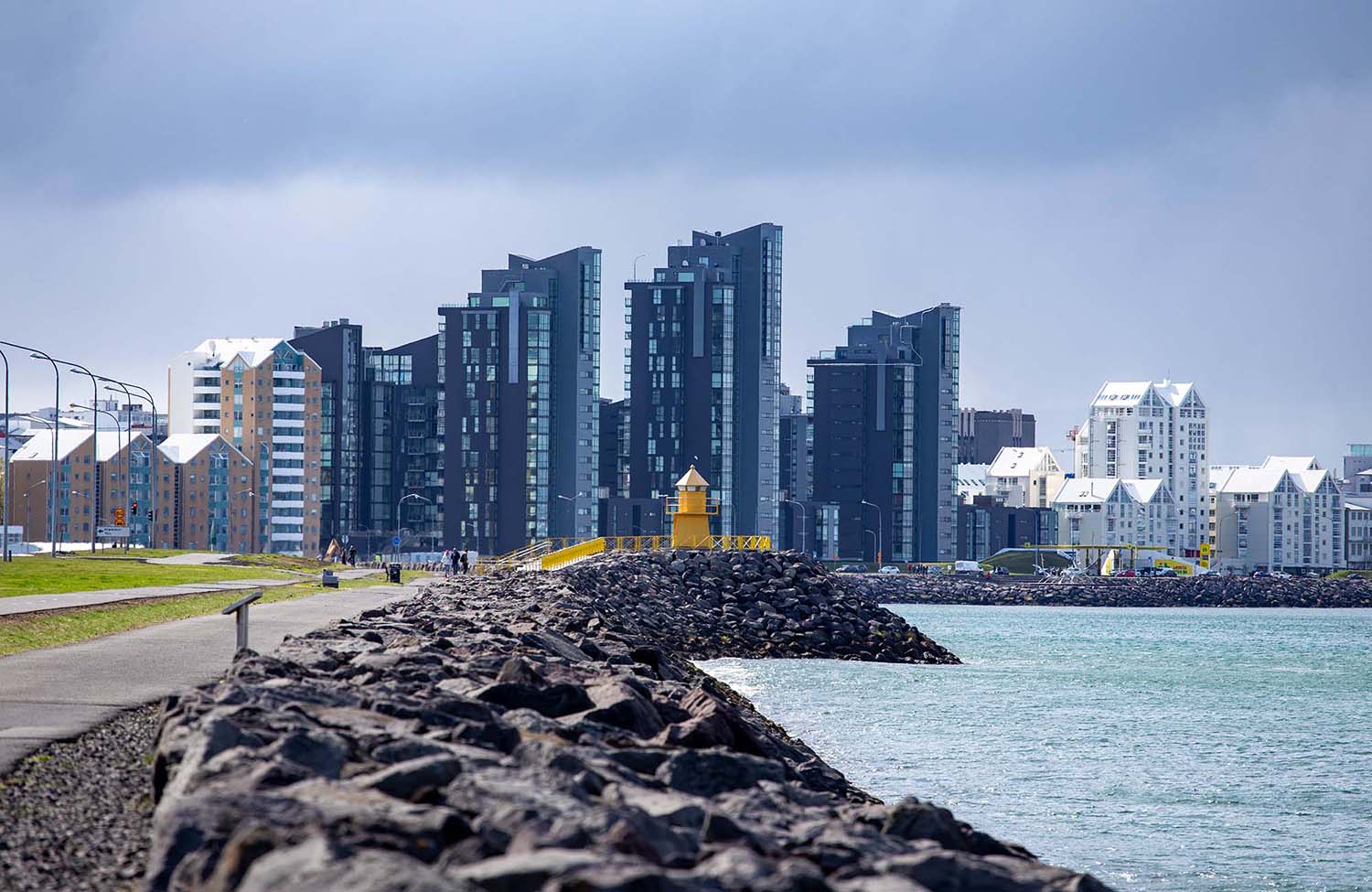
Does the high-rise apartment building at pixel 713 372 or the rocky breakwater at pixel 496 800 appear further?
the high-rise apartment building at pixel 713 372

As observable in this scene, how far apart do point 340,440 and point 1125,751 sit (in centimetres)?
17478

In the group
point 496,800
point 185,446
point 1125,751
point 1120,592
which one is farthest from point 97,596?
point 185,446

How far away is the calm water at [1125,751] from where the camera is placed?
2003 centimetres

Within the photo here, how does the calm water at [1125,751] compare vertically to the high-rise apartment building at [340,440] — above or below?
below

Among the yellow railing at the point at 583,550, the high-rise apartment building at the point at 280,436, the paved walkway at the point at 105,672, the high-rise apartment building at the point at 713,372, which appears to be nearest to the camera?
the paved walkway at the point at 105,672

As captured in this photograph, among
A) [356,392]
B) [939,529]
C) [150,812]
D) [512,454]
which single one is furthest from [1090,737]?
[356,392]

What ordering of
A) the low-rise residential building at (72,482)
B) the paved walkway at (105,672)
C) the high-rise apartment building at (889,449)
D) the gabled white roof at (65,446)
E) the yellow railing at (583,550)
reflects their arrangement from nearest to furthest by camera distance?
the paved walkway at (105,672) < the yellow railing at (583,550) < the low-rise residential building at (72,482) < the gabled white roof at (65,446) < the high-rise apartment building at (889,449)

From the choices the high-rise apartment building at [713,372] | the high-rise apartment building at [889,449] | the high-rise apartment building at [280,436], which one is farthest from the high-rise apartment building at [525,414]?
the high-rise apartment building at [889,449]

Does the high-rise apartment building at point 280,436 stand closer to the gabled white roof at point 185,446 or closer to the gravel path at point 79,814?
the gabled white roof at point 185,446

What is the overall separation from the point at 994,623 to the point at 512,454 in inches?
3320

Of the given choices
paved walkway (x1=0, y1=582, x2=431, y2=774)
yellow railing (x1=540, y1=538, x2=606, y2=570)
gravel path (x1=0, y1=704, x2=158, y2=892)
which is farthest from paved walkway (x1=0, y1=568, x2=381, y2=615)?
yellow railing (x1=540, y1=538, x2=606, y2=570)

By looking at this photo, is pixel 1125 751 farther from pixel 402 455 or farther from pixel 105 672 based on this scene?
pixel 402 455

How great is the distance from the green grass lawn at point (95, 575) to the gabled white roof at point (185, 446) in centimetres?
11940

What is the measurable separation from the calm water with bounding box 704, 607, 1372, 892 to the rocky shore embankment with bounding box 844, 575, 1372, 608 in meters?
81.9
